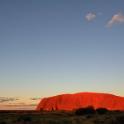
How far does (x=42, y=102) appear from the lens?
19288 cm

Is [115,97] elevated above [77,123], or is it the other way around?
[115,97]

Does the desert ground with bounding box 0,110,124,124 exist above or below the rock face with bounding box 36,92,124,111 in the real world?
below

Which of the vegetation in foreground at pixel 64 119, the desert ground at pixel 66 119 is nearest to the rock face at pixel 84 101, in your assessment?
the vegetation in foreground at pixel 64 119

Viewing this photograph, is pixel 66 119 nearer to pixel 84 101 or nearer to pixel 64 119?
pixel 64 119

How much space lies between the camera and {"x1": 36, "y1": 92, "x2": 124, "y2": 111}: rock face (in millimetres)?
175075

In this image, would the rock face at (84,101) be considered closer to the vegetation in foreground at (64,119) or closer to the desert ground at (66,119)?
the vegetation in foreground at (64,119)

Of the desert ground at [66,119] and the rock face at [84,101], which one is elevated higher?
the rock face at [84,101]

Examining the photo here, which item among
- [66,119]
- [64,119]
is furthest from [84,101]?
[66,119]

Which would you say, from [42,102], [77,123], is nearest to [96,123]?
[77,123]

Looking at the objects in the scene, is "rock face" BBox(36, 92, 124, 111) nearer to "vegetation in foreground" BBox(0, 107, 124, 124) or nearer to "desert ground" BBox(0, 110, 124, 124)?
"vegetation in foreground" BBox(0, 107, 124, 124)

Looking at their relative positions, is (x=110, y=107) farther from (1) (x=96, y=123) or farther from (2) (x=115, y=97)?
(1) (x=96, y=123)

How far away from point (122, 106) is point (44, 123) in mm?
149423

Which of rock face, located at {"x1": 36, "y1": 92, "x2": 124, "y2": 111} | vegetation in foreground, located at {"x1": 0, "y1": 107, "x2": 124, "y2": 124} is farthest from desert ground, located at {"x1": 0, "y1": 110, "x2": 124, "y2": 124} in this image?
rock face, located at {"x1": 36, "y1": 92, "x2": 124, "y2": 111}

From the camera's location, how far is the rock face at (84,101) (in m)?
175
